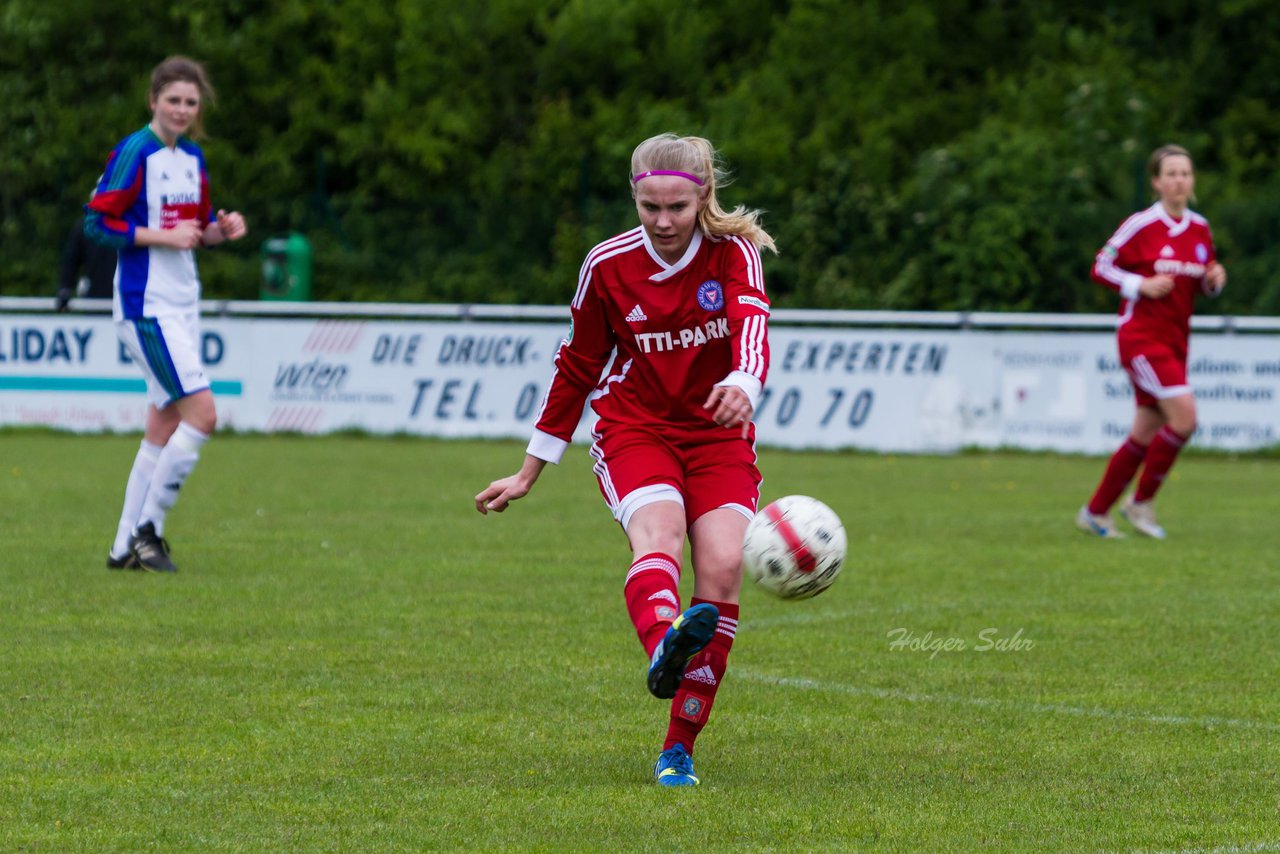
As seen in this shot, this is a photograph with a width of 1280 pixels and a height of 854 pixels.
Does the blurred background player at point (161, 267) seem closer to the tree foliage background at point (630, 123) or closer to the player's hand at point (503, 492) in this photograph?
the player's hand at point (503, 492)

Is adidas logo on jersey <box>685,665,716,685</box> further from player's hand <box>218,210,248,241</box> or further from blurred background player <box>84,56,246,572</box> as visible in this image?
player's hand <box>218,210,248,241</box>

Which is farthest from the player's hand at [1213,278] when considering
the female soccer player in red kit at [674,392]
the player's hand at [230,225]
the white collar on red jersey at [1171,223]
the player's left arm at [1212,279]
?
the female soccer player in red kit at [674,392]

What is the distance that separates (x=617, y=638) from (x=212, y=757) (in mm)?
2513

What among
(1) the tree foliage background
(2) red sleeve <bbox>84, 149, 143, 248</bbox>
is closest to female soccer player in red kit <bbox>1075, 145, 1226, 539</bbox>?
(2) red sleeve <bbox>84, 149, 143, 248</bbox>

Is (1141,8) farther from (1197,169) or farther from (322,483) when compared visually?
(322,483)

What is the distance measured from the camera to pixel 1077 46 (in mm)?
29047

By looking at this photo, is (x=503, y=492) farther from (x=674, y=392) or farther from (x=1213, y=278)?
(x=1213, y=278)

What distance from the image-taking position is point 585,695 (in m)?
6.55

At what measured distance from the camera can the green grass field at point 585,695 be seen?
4.82 metres

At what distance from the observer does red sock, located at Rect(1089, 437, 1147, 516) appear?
38.2ft

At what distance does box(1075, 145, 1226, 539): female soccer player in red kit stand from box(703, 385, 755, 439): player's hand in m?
6.95

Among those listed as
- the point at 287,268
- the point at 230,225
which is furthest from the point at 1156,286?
the point at 287,268

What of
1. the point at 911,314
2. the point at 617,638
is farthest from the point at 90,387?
the point at 617,638

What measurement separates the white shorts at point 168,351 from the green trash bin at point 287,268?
14069 millimetres
